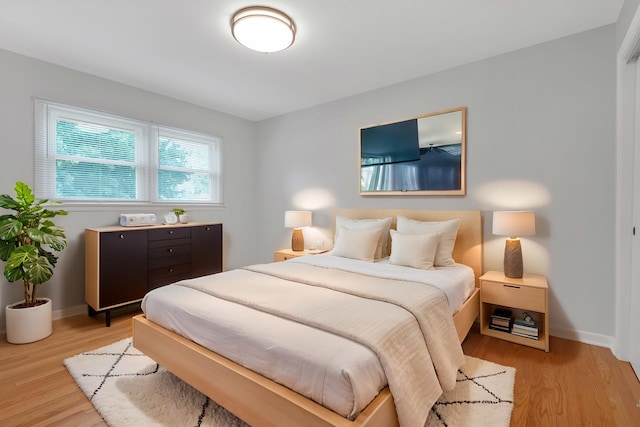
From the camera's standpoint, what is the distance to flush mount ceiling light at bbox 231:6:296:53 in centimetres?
210

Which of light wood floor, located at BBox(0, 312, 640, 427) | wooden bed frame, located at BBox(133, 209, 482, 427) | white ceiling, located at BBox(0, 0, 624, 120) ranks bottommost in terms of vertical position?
light wood floor, located at BBox(0, 312, 640, 427)

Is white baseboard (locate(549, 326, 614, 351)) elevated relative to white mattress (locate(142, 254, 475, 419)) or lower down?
lower down

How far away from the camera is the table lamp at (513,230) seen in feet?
7.85

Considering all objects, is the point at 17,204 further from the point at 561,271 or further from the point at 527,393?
the point at 561,271

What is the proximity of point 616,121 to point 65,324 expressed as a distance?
504cm

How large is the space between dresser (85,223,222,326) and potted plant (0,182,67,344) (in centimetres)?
35

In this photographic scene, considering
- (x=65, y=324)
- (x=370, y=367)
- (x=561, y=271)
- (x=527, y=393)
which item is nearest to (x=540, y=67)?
(x=561, y=271)

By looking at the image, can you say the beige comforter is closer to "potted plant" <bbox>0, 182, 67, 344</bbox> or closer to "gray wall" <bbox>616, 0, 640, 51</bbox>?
"potted plant" <bbox>0, 182, 67, 344</bbox>

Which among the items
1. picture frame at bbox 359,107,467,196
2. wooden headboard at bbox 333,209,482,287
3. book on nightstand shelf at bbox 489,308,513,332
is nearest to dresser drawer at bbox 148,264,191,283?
picture frame at bbox 359,107,467,196

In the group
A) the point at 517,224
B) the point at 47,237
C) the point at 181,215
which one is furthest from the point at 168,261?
the point at 517,224

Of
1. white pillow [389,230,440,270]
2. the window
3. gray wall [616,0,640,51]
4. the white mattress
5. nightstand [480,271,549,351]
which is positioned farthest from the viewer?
the window

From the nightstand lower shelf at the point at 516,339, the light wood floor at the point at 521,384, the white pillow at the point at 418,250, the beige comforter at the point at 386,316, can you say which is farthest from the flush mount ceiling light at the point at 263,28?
the nightstand lower shelf at the point at 516,339

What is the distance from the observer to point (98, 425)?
5.02 ft

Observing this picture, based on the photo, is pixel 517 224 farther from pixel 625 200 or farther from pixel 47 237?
pixel 47 237
